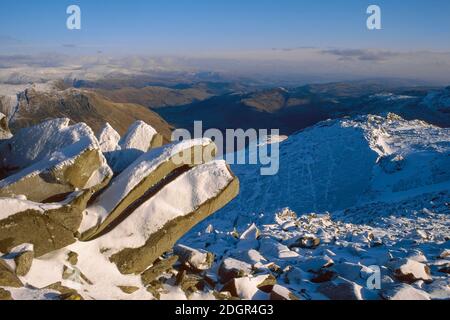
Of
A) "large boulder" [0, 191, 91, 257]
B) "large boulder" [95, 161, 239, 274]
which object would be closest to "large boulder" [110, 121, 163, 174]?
"large boulder" [95, 161, 239, 274]

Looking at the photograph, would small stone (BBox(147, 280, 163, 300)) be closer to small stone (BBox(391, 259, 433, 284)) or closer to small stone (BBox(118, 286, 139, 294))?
small stone (BBox(118, 286, 139, 294))

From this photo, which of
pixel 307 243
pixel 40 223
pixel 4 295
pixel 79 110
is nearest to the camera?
pixel 4 295

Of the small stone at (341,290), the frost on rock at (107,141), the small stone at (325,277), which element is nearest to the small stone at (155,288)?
the frost on rock at (107,141)

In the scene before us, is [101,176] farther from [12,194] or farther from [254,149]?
[254,149]

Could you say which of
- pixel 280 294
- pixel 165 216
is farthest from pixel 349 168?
pixel 165 216

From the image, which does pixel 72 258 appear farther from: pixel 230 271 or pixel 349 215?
pixel 349 215
